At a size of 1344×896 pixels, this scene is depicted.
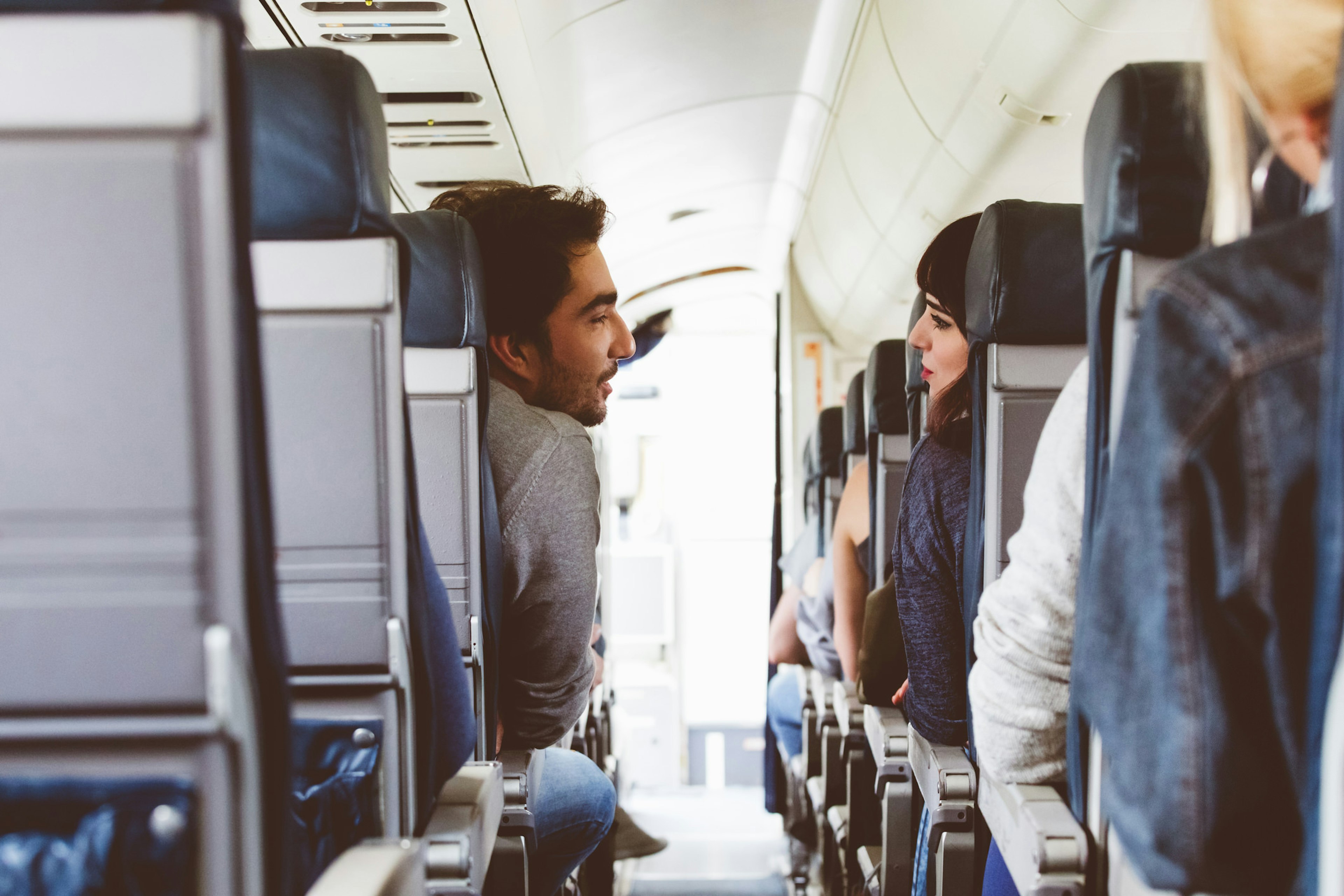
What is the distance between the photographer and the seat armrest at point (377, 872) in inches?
41.6

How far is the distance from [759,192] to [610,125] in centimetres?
187

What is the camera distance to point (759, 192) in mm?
→ 6020

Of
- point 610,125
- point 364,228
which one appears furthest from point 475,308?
point 610,125

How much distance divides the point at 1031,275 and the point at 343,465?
3.77ft

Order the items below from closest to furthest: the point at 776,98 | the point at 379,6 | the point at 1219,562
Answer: the point at 1219,562
the point at 379,6
the point at 776,98

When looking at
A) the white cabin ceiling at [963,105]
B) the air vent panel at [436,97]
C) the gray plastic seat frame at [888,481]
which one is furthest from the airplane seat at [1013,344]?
the air vent panel at [436,97]

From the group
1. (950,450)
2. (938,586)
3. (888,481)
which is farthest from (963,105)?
(938,586)

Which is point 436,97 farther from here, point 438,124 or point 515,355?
point 515,355

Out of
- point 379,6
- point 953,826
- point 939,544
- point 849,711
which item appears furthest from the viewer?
point 849,711

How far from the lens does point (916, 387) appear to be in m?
2.38

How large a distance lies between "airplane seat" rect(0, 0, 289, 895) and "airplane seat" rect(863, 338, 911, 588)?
2282 mm

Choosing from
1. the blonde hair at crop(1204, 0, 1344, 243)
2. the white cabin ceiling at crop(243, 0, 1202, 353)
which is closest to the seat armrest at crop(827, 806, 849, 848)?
the white cabin ceiling at crop(243, 0, 1202, 353)

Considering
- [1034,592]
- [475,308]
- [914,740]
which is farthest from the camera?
[914,740]

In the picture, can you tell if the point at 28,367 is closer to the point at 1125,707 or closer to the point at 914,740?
the point at 1125,707
